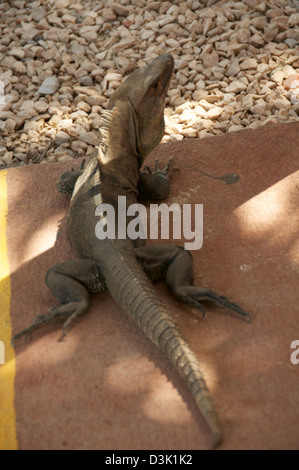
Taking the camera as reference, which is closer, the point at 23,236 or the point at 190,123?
the point at 23,236

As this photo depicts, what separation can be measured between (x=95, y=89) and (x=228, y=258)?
10.1ft

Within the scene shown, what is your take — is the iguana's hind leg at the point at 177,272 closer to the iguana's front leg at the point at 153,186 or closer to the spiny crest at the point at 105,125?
the iguana's front leg at the point at 153,186

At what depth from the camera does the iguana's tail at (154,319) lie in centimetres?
291

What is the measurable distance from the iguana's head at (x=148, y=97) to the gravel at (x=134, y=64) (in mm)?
1271

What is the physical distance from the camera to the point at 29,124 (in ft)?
19.4

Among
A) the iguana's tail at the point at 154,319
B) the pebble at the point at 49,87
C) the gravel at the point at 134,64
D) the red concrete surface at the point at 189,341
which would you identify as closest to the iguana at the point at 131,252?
the iguana's tail at the point at 154,319

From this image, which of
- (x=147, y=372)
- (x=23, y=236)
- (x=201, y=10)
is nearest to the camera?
(x=147, y=372)

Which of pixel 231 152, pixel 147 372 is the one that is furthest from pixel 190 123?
pixel 147 372

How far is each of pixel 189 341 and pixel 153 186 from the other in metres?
1.55

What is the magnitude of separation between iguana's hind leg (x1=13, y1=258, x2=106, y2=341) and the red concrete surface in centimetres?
8

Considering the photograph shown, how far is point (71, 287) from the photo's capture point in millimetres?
Result: 3604

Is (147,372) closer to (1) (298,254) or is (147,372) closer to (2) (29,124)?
(1) (298,254)

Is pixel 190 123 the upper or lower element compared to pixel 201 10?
lower

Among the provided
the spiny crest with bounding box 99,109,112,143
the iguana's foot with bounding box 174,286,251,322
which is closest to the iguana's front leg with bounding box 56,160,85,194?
the spiny crest with bounding box 99,109,112,143
